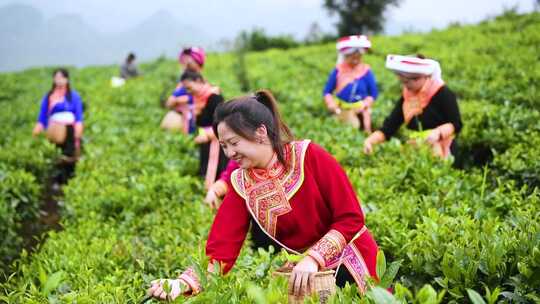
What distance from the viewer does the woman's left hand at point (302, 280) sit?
6.40ft

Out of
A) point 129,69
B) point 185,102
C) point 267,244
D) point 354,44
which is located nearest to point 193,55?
point 185,102

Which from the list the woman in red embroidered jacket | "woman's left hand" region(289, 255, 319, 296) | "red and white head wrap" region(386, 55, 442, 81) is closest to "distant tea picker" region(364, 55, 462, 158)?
"red and white head wrap" region(386, 55, 442, 81)

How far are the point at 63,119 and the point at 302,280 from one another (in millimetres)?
5703

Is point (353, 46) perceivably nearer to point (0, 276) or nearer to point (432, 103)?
point (432, 103)

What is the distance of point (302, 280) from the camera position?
196 cm

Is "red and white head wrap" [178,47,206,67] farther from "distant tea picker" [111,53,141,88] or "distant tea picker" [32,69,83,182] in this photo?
"distant tea picker" [111,53,141,88]

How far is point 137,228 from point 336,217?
2374 millimetres

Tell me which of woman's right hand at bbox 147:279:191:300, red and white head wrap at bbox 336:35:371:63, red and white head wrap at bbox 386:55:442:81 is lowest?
woman's right hand at bbox 147:279:191:300

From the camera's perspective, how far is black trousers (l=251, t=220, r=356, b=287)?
94.7 inches

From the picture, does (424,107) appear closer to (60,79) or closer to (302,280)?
(302,280)

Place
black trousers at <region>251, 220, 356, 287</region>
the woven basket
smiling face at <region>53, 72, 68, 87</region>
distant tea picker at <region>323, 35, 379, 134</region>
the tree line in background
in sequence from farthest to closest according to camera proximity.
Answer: the tree line in background < smiling face at <region>53, 72, 68, 87</region> < distant tea picker at <region>323, 35, 379, 134</region> < black trousers at <region>251, 220, 356, 287</region> < the woven basket

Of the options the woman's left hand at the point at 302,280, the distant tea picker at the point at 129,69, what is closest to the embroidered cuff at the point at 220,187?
Answer: the woman's left hand at the point at 302,280

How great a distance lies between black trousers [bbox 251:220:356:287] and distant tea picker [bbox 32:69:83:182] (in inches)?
174

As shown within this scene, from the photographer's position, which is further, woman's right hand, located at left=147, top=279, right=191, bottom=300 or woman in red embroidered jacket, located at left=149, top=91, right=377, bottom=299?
woman in red embroidered jacket, located at left=149, top=91, right=377, bottom=299
